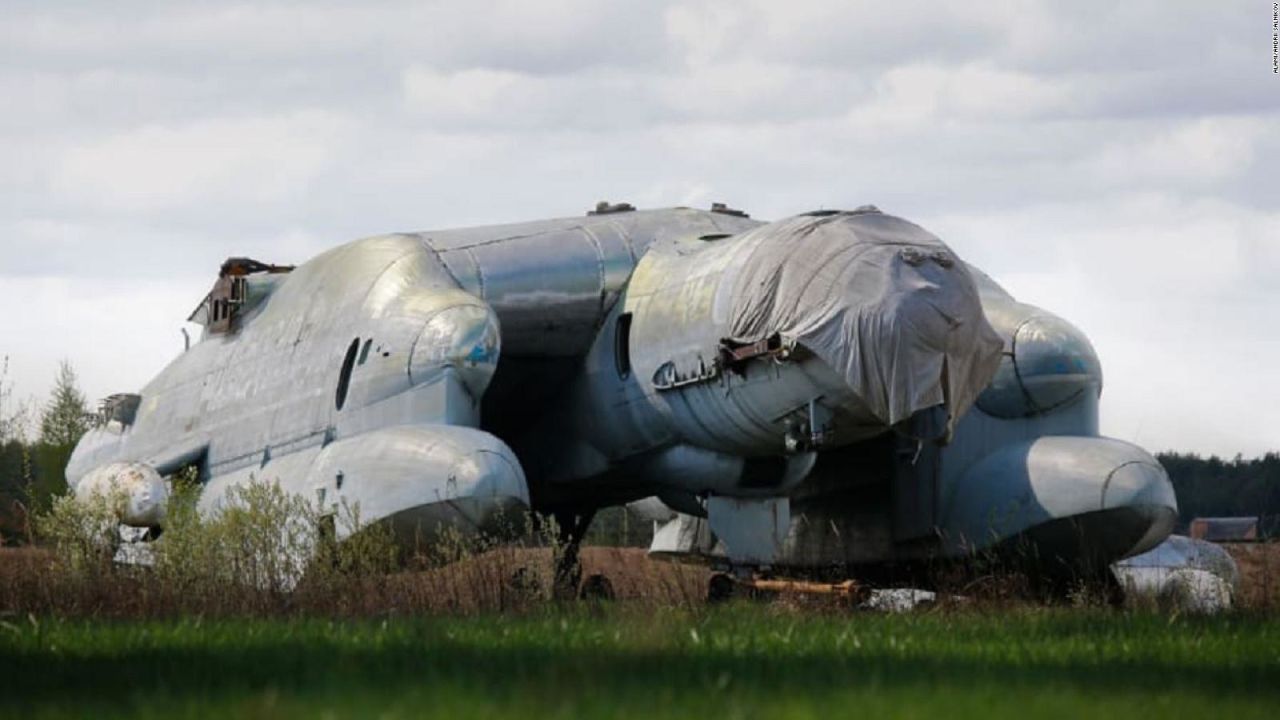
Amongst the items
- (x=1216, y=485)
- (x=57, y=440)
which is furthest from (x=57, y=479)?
(x=1216, y=485)

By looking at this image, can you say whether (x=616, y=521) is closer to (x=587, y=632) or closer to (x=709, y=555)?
(x=709, y=555)

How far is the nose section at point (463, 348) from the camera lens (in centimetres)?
2375

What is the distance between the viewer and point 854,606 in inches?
771

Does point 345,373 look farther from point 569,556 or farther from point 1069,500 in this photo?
point 1069,500

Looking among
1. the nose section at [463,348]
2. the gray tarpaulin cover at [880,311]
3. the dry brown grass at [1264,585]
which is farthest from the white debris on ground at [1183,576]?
the nose section at [463,348]

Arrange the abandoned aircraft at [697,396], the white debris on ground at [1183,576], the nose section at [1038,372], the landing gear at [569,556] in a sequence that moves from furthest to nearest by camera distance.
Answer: the nose section at [1038,372], the abandoned aircraft at [697,396], the landing gear at [569,556], the white debris on ground at [1183,576]

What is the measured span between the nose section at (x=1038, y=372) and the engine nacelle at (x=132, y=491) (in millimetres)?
10985

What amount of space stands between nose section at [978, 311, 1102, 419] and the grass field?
10.2 meters

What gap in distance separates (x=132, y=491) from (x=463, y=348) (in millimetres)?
6664

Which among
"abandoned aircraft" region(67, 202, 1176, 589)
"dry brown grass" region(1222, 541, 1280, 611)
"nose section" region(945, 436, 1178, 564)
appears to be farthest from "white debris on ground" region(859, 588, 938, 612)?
"dry brown grass" region(1222, 541, 1280, 611)

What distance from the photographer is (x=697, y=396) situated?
76.4 ft

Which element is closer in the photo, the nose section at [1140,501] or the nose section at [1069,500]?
the nose section at [1140,501]

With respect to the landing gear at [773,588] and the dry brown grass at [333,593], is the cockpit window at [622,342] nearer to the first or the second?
the landing gear at [773,588]

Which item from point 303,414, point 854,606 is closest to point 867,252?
point 854,606
